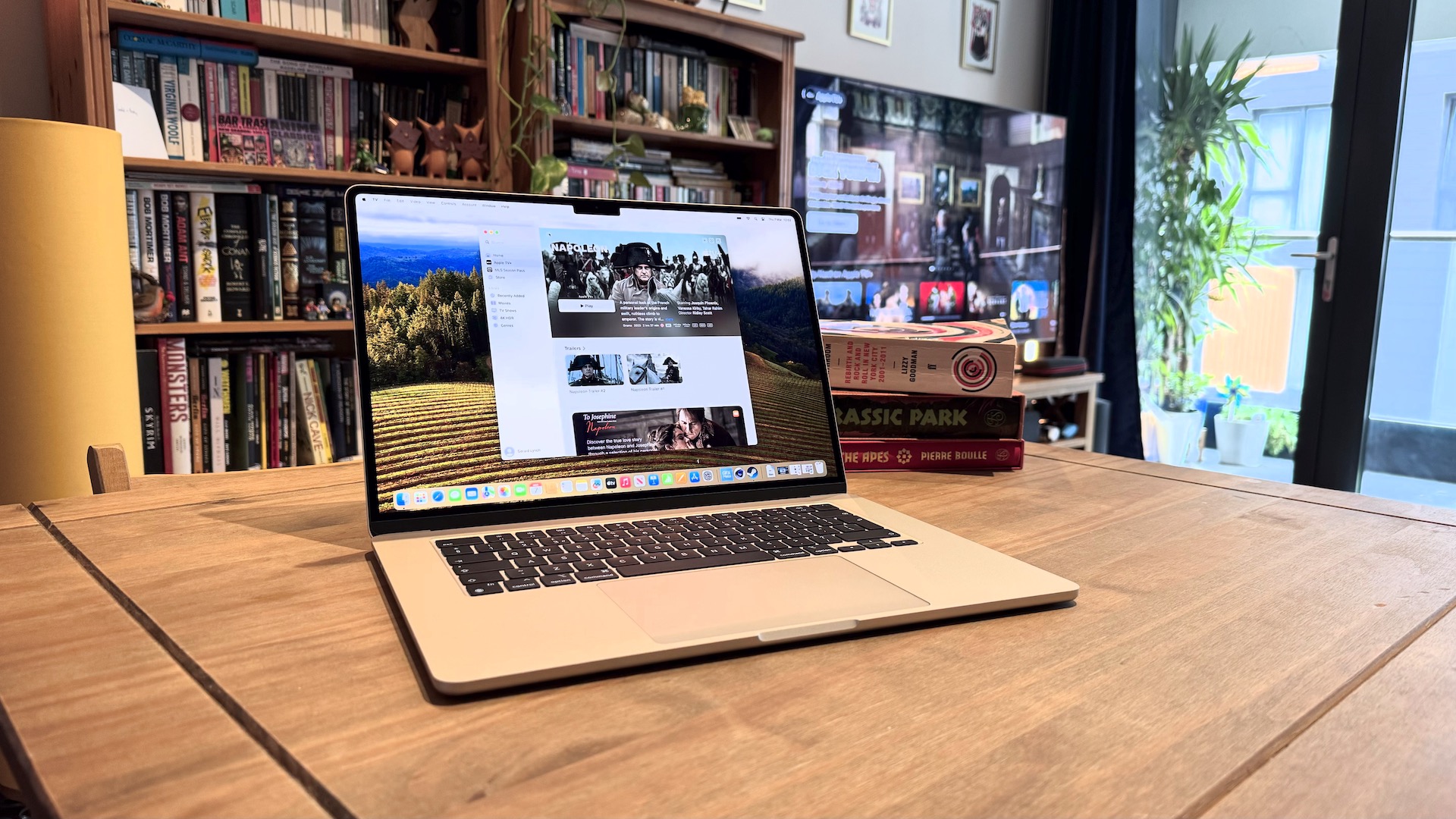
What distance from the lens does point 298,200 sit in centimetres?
211

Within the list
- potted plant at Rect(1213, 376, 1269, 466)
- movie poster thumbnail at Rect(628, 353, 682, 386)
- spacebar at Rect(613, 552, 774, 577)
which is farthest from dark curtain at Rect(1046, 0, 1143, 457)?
spacebar at Rect(613, 552, 774, 577)

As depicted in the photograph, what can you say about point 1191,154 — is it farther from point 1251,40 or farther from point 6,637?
point 6,637

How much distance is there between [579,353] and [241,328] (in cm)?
154

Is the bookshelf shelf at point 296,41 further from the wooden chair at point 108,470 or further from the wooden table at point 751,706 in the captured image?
the wooden table at point 751,706

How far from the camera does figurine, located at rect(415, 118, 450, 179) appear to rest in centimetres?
222

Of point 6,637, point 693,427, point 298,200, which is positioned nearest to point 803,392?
point 693,427

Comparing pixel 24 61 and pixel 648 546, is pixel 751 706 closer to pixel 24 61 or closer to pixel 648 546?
pixel 648 546

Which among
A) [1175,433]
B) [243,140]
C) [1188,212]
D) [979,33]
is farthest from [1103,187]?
[243,140]

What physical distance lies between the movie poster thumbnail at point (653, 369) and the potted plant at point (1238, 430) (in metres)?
3.17

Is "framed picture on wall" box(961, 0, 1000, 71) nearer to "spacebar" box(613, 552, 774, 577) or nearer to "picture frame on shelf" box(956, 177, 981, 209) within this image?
"picture frame on shelf" box(956, 177, 981, 209)

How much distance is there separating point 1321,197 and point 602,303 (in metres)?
3.20

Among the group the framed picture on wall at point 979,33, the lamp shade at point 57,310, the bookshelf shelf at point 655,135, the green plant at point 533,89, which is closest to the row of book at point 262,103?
the green plant at point 533,89

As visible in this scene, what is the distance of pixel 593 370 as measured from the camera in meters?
0.78

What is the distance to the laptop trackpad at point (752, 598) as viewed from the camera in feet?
1.71
